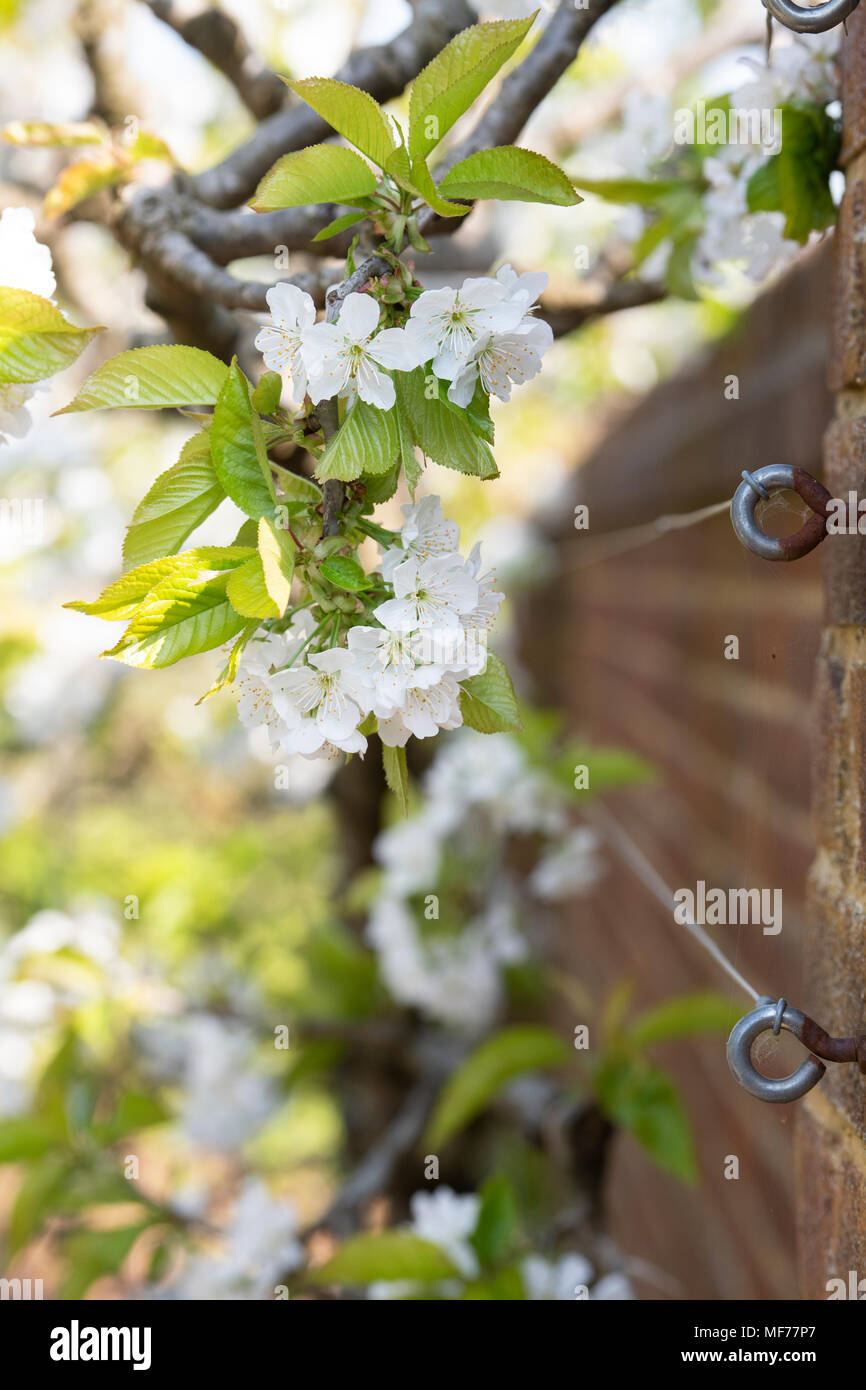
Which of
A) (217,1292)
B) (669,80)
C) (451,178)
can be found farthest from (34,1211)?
(669,80)

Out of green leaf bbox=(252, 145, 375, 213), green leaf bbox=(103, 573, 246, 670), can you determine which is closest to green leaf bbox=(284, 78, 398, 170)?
green leaf bbox=(252, 145, 375, 213)

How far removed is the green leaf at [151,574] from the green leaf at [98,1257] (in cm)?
105

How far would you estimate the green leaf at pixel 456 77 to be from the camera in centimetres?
49

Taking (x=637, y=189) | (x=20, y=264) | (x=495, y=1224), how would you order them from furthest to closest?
(x=495, y=1224) < (x=637, y=189) < (x=20, y=264)

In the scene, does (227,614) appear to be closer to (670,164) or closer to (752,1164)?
(670,164)

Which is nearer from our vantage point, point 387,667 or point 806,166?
point 387,667

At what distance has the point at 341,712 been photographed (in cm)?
47

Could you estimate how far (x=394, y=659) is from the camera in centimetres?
47

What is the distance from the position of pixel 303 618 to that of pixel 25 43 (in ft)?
6.35

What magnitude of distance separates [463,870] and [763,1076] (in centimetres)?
130

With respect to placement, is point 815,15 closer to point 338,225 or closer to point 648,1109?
point 338,225

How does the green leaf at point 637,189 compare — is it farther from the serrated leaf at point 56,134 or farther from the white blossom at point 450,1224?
the white blossom at point 450,1224

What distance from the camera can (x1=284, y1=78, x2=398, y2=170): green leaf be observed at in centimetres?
49

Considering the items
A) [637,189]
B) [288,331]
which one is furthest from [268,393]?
[637,189]
